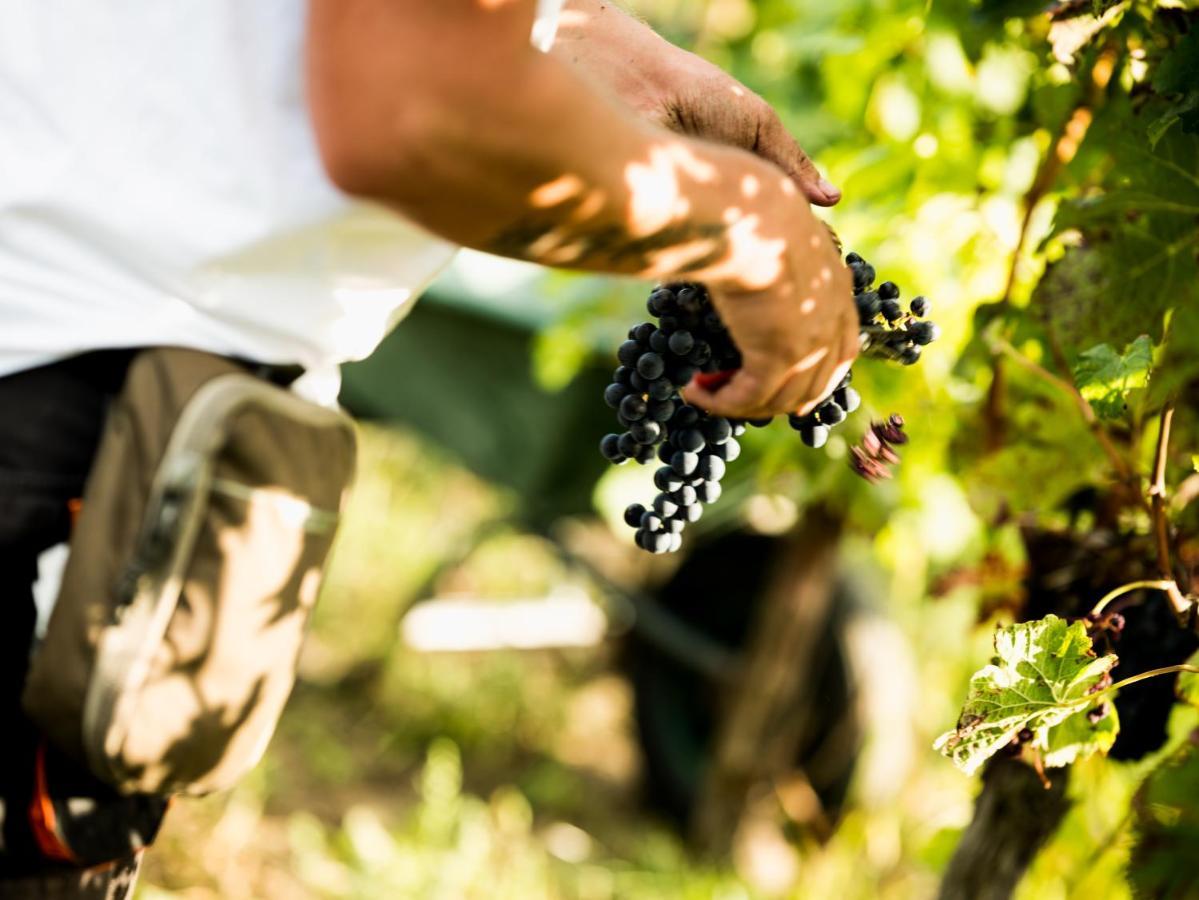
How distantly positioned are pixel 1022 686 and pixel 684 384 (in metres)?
0.38

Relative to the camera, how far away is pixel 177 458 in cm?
94

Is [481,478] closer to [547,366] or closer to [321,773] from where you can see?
[547,366]

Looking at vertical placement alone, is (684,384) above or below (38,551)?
above

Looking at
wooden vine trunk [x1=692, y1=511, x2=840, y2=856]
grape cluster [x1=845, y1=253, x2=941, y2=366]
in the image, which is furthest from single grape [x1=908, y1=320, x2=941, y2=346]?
wooden vine trunk [x1=692, y1=511, x2=840, y2=856]

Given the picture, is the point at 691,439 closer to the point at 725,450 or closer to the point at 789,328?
the point at 725,450

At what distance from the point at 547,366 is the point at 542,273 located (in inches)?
21.5

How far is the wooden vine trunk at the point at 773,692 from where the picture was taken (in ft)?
9.27

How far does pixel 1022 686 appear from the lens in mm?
977

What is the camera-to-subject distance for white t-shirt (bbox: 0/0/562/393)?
2.82 feet

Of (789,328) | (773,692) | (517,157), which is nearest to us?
(517,157)

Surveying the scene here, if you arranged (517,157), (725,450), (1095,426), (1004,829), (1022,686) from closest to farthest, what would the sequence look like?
(517,157) → (1022,686) → (725,450) → (1095,426) → (1004,829)

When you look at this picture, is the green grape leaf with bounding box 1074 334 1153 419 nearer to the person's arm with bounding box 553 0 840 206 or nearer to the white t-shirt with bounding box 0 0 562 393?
the person's arm with bounding box 553 0 840 206

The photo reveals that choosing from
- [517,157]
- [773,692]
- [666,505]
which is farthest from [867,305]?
[773,692]

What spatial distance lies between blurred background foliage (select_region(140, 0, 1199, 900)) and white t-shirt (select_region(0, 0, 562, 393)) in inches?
27.4
